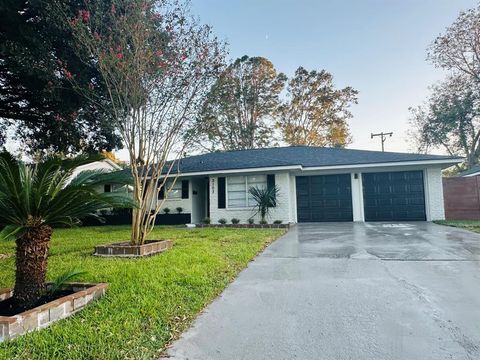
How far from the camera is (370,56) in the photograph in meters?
12.7

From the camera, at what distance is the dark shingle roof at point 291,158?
12516 mm

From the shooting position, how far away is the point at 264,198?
12.0m

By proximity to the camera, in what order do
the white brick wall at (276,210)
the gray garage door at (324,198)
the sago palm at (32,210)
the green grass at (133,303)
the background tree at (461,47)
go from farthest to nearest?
the background tree at (461,47) → the gray garage door at (324,198) → the white brick wall at (276,210) → the sago palm at (32,210) → the green grass at (133,303)

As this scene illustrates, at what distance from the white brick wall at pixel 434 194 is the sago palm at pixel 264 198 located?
6.58 meters

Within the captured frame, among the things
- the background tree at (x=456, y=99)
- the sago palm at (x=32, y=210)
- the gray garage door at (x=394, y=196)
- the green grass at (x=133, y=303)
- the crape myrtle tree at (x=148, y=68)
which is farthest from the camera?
the background tree at (x=456, y=99)

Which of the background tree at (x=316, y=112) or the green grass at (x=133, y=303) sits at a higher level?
the background tree at (x=316, y=112)

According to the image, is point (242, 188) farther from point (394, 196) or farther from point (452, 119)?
point (452, 119)

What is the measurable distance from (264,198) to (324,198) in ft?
11.2

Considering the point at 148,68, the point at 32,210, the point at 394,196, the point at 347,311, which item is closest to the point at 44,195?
the point at 32,210

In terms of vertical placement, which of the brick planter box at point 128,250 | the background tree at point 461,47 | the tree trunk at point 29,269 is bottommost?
the brick planter box at point 128,250

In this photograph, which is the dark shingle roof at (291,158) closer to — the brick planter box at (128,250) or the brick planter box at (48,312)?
the brick planter box at (128,250)

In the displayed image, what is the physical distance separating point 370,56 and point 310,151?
5.09 metres

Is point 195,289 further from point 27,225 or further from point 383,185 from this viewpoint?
point 383,185

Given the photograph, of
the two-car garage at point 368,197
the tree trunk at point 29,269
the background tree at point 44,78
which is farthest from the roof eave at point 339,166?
the tree trunk at point 29,269
